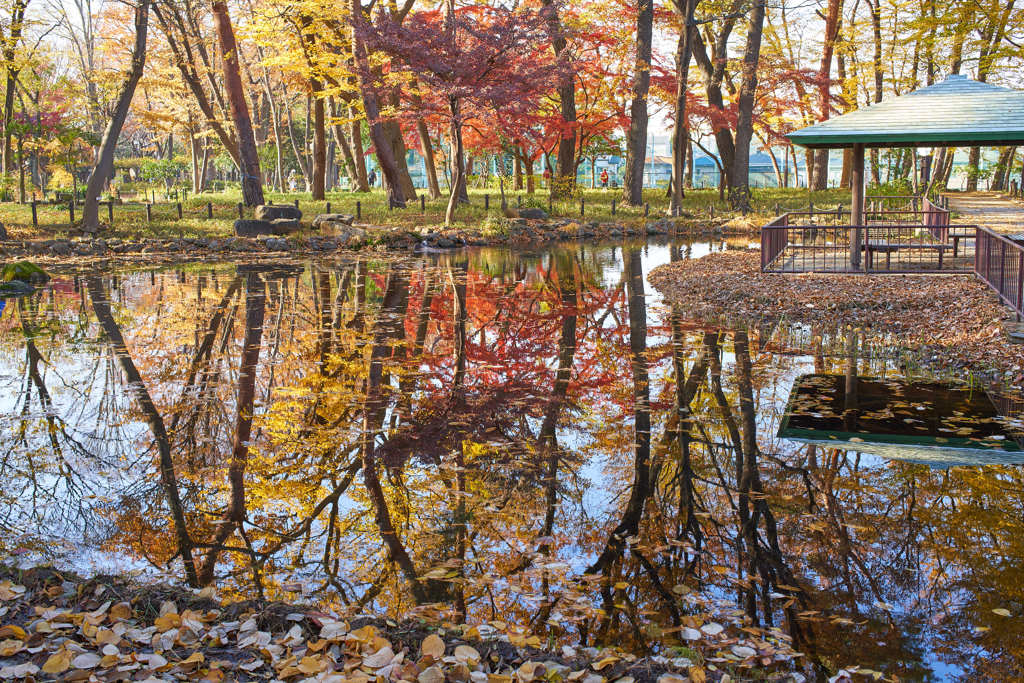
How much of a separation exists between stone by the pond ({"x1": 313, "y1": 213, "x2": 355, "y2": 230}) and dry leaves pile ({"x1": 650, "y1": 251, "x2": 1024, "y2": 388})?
11.9 metres

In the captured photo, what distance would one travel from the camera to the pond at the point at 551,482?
170 inches

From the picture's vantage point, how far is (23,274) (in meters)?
17.2

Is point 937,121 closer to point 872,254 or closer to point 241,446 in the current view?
point 872,254

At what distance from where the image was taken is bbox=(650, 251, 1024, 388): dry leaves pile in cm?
938

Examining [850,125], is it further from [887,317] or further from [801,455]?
[801,455]

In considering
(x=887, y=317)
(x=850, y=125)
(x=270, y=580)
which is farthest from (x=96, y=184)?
(x=270, y=580)

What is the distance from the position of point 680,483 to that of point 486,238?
19.5 meters

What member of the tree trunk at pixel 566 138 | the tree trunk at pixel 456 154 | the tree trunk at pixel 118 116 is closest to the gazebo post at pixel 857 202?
the tree trunk at pixel 456 154

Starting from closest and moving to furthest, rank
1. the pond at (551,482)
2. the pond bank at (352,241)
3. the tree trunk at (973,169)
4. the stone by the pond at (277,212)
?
the pond at (551,482), the pond bank at (352,241), the stone by the pond at (277,212), the tree trunk at (973,169)

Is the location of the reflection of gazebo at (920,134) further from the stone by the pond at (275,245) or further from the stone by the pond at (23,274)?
the stone by the pond at (23,274)

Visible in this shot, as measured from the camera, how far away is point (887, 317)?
1134 cm

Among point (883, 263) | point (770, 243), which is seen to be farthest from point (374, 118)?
point (883, 263)

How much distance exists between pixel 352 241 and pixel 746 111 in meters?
15.7

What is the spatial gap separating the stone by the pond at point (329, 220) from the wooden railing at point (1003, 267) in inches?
674
